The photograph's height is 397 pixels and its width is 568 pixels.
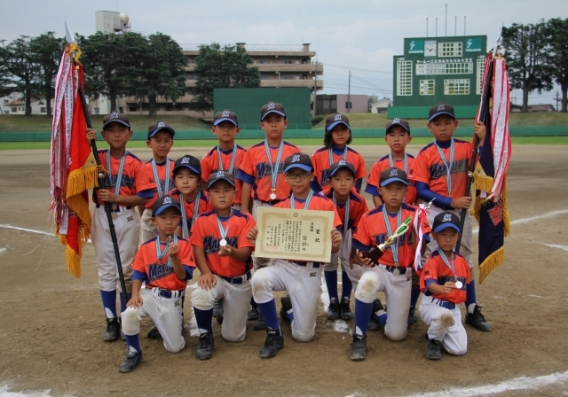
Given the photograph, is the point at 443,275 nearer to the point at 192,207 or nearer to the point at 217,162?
the point at 192,207

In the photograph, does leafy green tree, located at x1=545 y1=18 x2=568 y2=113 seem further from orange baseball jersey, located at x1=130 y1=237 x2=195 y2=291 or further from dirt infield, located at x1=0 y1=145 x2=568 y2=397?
orange baseball jersey, located at x1=130 y1=237 x2=195 y2=291

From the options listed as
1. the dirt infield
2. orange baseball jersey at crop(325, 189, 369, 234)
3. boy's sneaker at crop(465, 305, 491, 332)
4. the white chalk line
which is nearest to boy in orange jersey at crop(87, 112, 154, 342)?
the dirt infield

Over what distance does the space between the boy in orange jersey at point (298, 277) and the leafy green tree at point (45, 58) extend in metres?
65.1

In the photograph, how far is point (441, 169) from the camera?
5195 millimetres

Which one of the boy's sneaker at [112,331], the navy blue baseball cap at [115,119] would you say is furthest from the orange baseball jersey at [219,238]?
the navy blue baseball cap at [115,119]

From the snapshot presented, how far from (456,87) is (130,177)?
45.1m

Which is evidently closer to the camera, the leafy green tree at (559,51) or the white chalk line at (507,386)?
the white chalk line at (507,386)

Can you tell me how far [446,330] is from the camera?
440cm

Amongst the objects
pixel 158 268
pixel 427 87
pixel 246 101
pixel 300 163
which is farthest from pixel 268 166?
pixel 246 101

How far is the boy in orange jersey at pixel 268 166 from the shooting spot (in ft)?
18.1

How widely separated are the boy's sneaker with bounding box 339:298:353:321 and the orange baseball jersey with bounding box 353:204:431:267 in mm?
856

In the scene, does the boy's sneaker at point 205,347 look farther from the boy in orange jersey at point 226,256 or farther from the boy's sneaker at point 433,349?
the boy's sneaker at point 433,349

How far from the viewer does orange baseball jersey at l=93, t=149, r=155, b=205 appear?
17.2 ft

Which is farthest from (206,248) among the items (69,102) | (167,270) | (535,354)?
(535,354)
